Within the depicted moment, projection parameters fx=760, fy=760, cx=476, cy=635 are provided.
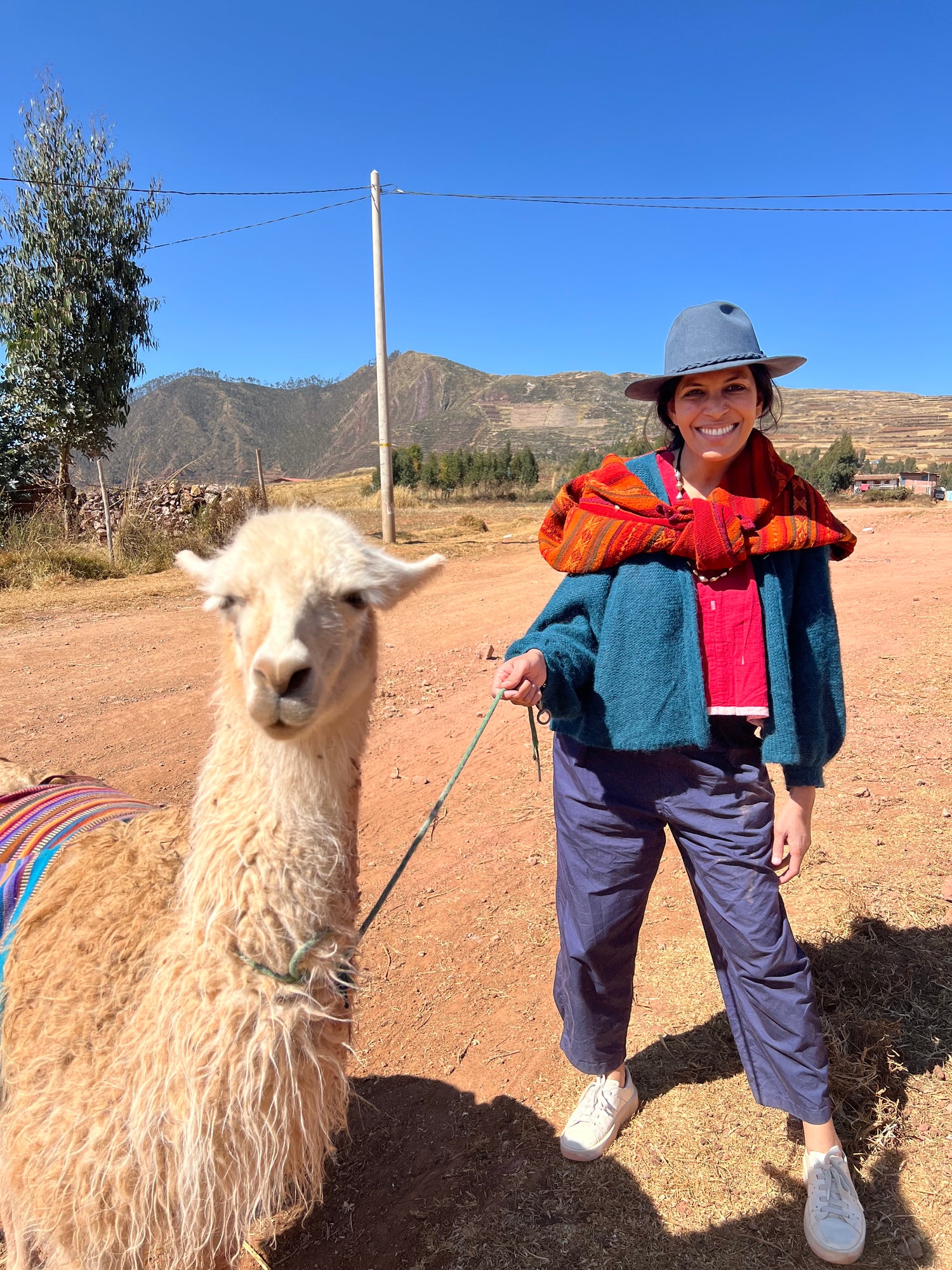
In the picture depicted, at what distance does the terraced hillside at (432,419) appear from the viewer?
78688 millimetres

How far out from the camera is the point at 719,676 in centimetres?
186

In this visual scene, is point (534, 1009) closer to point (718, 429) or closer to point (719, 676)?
point (719, 676)

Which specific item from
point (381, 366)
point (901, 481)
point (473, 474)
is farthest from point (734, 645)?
point (473, 474)

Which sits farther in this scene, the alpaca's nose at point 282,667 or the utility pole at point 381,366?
the utility pole at point 381,366

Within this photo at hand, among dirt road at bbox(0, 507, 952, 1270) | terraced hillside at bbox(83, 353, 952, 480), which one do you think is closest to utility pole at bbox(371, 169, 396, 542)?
dirt road at bbox(0, 507, 952, 1270)

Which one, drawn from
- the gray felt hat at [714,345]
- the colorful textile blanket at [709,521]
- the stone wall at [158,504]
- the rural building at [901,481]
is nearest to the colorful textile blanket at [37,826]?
the colorful textile blanket at [709,521]

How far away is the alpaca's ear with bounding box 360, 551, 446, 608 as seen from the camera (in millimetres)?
1562

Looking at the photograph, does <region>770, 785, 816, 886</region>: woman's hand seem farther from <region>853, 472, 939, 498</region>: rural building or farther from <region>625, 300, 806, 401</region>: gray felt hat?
<region>853, 472, 939, 498</region>: rural building

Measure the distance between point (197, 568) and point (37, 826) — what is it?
0.99 metres

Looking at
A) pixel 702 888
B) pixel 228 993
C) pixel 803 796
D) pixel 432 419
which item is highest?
pixel 432 419

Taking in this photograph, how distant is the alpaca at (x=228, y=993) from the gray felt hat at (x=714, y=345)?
872mm

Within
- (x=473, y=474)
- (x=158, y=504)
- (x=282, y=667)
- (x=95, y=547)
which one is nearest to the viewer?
(x=282, y=667)

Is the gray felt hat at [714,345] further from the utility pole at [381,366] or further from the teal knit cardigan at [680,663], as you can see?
the utility pole at [381,366]

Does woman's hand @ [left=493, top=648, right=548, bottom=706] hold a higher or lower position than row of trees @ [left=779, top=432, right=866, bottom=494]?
lower
